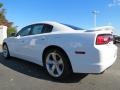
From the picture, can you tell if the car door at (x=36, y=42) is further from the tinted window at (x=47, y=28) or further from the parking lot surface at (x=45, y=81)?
the parking lot surface at (x=45, y=81)

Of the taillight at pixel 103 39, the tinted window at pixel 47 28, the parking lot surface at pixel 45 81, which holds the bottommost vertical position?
the parking lot surface at pixel 45 81

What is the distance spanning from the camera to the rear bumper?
5.63m

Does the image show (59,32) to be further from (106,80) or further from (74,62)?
(106,80)

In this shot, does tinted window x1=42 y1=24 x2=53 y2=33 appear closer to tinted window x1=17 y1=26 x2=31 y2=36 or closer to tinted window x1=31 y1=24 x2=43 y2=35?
tinted window x1=31 y1=24 x2=43 y2=35

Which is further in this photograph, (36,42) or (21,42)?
(21,42)

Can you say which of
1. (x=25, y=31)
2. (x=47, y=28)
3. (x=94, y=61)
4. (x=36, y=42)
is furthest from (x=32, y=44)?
(x=94, y=61)

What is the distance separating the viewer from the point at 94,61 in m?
5.65

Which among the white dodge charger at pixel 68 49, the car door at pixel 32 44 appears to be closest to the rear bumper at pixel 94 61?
the white dodge charger at pixel 68 49

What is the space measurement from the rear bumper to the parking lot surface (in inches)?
15.8

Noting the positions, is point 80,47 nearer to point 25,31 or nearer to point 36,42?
point 36,42

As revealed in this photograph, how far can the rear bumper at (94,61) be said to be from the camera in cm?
563

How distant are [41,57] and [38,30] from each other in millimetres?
943

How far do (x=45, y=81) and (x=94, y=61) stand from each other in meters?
1.38

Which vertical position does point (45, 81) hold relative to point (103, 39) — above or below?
below
